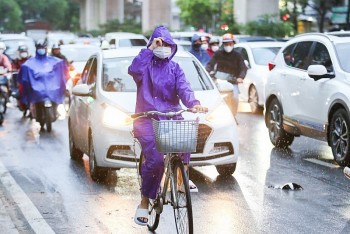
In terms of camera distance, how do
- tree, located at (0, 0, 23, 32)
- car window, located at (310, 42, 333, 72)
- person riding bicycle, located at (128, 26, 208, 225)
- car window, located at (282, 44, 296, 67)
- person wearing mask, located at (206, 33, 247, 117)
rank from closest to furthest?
person riding bicycle, located at (128, 26, 208, 225)
car window, located at (310, 42, 333, 72)
car window, located at (282, 44, 296, 67)
person wearing mask, located at (206, 33, 247, 117)
tree, located at (0, 0, 23, 32)

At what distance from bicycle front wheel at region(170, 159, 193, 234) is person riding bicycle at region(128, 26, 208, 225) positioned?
1.19ft

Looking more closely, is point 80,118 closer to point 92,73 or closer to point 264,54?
point 92,73

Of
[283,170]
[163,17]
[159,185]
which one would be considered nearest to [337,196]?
[283,170]

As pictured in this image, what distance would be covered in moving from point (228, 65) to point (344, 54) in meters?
4.37

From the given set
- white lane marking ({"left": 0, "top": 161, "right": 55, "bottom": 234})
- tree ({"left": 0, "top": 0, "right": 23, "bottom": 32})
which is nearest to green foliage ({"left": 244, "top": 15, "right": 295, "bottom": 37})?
white lane marking ({"left": 0, "top": 161, "right": 55, "bottom": 234})

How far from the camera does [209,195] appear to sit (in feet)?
33.4

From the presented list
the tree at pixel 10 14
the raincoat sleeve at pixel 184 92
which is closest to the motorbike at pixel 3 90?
the raincoat sleeve at pixel 184 92

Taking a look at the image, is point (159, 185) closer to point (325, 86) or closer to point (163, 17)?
point (325, 86)

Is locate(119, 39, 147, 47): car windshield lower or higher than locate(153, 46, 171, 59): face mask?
lower

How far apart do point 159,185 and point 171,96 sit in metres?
0.74

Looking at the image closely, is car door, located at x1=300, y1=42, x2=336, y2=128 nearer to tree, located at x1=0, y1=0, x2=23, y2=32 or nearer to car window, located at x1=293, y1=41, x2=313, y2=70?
car window, located at x1=293, y1=41, x2=313, y2=70

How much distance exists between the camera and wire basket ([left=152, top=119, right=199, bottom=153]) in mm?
6848

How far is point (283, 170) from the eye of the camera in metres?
12.1

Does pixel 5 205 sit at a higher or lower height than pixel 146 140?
lower
